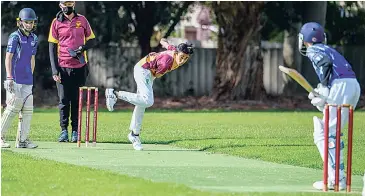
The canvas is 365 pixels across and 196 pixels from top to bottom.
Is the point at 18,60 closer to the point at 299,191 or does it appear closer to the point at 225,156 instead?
the point at 225,156

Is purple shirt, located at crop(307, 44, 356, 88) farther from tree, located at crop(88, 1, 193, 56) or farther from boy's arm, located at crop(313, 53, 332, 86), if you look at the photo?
tree, located at crop(88, 1, 193, 56)

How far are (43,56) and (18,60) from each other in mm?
16607

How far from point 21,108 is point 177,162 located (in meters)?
3.08

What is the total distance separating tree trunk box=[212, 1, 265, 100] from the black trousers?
43.9ft

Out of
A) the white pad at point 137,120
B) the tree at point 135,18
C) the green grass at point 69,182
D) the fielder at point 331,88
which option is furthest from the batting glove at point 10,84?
the tree at point 135,18

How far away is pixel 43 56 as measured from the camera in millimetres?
32750

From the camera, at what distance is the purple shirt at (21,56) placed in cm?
1622

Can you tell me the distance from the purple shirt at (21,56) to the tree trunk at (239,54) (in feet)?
49.0

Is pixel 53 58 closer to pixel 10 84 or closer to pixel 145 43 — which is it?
pixel 10 84

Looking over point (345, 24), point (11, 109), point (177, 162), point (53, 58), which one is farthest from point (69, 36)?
point (345, 24)

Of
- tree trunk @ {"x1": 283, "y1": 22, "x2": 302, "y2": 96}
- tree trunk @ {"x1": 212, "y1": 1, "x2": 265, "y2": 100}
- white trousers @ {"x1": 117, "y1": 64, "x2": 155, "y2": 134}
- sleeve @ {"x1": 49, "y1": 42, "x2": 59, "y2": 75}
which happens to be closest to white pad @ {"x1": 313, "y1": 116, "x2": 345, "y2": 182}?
white trousers @ {"x1": 117, "y1": 64, "x2": 155, "y2": 134}

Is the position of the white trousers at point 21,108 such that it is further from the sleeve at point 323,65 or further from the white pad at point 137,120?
the sleeve at point 323,65

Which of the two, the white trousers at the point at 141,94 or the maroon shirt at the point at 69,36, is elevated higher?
the maroon shirt at the point at 69,36

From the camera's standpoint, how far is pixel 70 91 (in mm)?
17891
